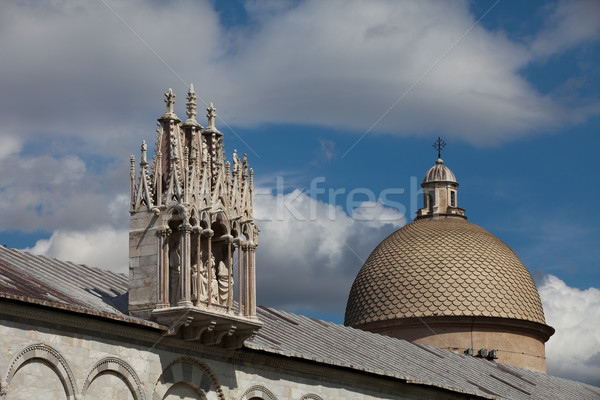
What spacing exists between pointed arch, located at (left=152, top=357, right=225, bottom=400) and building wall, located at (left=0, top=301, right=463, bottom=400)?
1.0 inches

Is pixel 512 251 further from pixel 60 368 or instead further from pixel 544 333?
pixel 60 368

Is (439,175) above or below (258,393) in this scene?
above

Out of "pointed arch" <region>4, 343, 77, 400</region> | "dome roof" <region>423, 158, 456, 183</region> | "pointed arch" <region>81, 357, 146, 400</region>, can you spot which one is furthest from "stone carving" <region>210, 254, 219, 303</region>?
"dome roof" <region>423, 158, 456, 183</region>

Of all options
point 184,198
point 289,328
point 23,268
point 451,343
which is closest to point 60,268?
point 23,268

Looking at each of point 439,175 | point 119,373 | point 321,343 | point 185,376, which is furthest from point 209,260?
point 439,175

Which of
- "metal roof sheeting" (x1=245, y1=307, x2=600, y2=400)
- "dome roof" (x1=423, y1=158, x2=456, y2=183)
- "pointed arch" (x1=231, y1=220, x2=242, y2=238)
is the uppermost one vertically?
"dome roof" (x1=423, y1=158, x2=456, y2=183)

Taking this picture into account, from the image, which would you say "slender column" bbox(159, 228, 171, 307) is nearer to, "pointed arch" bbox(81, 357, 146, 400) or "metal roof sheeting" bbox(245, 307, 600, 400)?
"pointed arch" bbox(81, 357, 146, 400)

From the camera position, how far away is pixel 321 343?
3878cm

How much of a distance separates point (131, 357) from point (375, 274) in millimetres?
35912

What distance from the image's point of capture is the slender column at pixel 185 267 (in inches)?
1180

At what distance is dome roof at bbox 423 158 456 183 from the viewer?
68.4m

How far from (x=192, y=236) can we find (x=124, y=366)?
13.4 ft

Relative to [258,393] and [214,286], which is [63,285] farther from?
[258,393]

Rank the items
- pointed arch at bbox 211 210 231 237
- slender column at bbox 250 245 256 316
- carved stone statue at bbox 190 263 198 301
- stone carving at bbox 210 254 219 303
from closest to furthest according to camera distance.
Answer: carved stone statue at bbox 190 263 198 301 < stone carving at bbox 210 254 219 303 < pointed arch at bbox 211 210 231 237 < slender column at bbox 250 245 256 316
